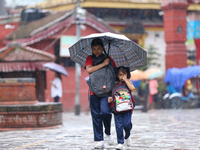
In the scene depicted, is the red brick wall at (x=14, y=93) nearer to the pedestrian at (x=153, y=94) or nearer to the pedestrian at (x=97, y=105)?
the pedestrian at (x=97, y=105)

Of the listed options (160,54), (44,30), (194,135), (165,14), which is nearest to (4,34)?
(44,30)

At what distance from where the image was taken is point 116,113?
717cm

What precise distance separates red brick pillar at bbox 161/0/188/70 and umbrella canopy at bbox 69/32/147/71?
17166 millimetres

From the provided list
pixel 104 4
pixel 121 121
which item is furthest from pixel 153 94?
pixel 121 121

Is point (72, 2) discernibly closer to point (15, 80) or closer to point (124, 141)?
point (15, 80)

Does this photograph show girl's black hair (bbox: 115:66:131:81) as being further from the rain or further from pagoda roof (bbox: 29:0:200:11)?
pagoda roof (bbox: 29:0:200:11)

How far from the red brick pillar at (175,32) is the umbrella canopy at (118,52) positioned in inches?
676

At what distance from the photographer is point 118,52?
7.92 metres

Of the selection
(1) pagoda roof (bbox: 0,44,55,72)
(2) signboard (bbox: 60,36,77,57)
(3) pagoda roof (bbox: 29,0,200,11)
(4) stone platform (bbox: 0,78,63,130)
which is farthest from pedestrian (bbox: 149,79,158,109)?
(3) pagoda roof (bbox: 29,0,200,11)

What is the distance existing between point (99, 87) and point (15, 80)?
15.5ft

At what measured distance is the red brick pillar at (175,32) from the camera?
81.0ft

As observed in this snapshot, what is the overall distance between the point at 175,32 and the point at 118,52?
17.7 meters

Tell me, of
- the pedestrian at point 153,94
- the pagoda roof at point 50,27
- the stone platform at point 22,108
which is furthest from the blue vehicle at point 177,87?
the stone platform at point 22,108

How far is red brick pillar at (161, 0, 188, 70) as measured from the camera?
81.0ft
